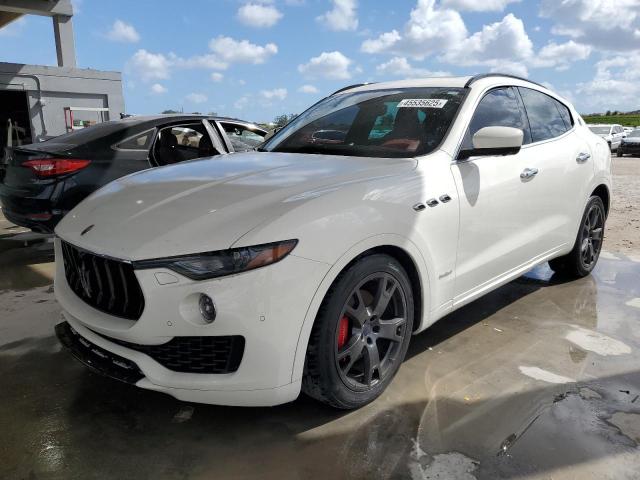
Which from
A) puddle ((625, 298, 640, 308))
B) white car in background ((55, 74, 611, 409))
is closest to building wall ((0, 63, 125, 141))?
white car in background ((55, 74, 611, 409))

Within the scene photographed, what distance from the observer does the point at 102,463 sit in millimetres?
2232

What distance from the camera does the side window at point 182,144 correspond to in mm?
5559

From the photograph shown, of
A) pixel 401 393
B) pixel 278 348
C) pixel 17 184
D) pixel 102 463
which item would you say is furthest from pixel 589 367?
pixel 17 184

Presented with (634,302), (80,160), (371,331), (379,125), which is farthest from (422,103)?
(80,160)

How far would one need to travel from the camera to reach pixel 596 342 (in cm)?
345

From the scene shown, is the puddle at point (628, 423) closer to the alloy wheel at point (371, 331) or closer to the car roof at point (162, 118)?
the alloy wheel at point (371, 331)

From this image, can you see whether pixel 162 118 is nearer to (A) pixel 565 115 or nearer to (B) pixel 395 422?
(A) pixel 565 115

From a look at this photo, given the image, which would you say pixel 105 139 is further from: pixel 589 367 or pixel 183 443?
pixel 589 367

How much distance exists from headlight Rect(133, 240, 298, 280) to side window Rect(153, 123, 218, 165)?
12.0ft

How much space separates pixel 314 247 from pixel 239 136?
4515 mm

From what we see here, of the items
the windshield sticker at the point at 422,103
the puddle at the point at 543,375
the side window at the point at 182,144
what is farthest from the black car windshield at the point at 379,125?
the side window at the point at 182,144

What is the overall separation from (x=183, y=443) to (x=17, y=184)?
3.81 m

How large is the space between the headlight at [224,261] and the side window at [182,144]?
3.66 metres

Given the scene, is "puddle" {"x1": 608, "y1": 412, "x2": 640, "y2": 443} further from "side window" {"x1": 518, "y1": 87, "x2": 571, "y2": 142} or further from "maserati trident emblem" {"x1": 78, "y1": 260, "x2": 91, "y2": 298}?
"maserati trident emblem" {"x1": 78, "y1": 260, "x2": 91, "y2": 298}
